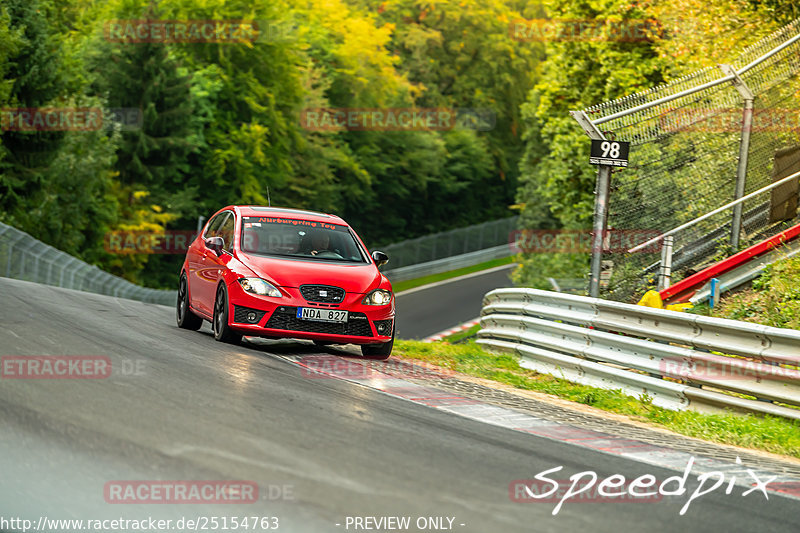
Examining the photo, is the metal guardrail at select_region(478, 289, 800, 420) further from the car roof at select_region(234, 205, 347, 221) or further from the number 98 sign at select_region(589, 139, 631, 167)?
the car roof at select_region(234, 205, 347, 221)

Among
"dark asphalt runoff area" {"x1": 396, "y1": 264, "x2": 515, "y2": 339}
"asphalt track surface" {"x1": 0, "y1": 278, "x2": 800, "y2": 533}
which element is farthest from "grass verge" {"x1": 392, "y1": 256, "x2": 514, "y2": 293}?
"asphalt track surface" {"x1": 0, "y1": 278, "x2": 800, "y2": 533}

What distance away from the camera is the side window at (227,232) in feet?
41.9

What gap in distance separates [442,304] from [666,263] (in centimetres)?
3914

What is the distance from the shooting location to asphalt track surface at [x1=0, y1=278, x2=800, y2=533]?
5.14 meters

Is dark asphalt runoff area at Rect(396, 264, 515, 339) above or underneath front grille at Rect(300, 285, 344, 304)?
underneath

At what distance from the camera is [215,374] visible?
350 inches

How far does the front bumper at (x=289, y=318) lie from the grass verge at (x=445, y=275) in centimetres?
4749

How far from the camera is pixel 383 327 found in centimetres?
1209

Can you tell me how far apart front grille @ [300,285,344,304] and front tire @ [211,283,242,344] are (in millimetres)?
921
